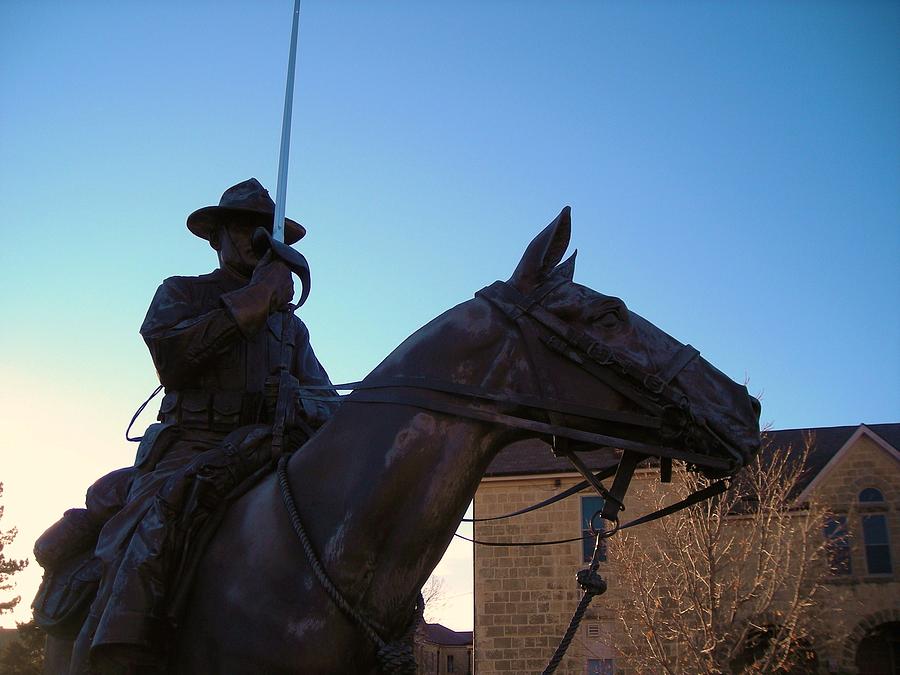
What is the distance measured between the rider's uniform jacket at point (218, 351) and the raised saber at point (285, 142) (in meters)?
0.43

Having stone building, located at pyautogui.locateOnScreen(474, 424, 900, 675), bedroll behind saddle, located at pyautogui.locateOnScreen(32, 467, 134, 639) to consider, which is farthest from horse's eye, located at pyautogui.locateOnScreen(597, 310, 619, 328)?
stone building, located at pyautogui.locateOnScreen(474, 424, 900, 675)

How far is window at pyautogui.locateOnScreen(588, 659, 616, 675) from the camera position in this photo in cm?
2662

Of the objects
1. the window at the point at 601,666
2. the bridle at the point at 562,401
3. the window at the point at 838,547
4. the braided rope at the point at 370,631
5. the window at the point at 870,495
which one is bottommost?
A: the window at the point at 601,666

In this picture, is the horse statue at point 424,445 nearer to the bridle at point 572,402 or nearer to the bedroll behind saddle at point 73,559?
the bridle at point 572,402

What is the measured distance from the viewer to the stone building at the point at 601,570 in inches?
1065

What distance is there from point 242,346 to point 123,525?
111cm

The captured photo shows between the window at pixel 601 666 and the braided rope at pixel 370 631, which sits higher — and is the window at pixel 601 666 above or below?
below

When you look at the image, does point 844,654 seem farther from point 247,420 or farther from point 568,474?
point 247,420

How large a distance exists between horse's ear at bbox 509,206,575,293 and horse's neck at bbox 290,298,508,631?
1.07 ft

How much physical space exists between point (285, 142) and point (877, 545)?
27396mm

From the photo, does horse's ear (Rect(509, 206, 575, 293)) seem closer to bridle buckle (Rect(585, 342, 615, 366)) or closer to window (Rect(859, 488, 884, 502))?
bridle buckle (Rect(585, 342, 615, 366))

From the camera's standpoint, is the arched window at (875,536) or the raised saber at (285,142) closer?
the raised saber at (285,142)

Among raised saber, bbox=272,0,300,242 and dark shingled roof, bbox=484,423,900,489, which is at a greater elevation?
dark shingled roof, bbox=484,423,900,489

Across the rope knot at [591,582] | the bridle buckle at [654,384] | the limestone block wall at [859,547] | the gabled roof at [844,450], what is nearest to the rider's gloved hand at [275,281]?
the bridle buckle at [654,384]
